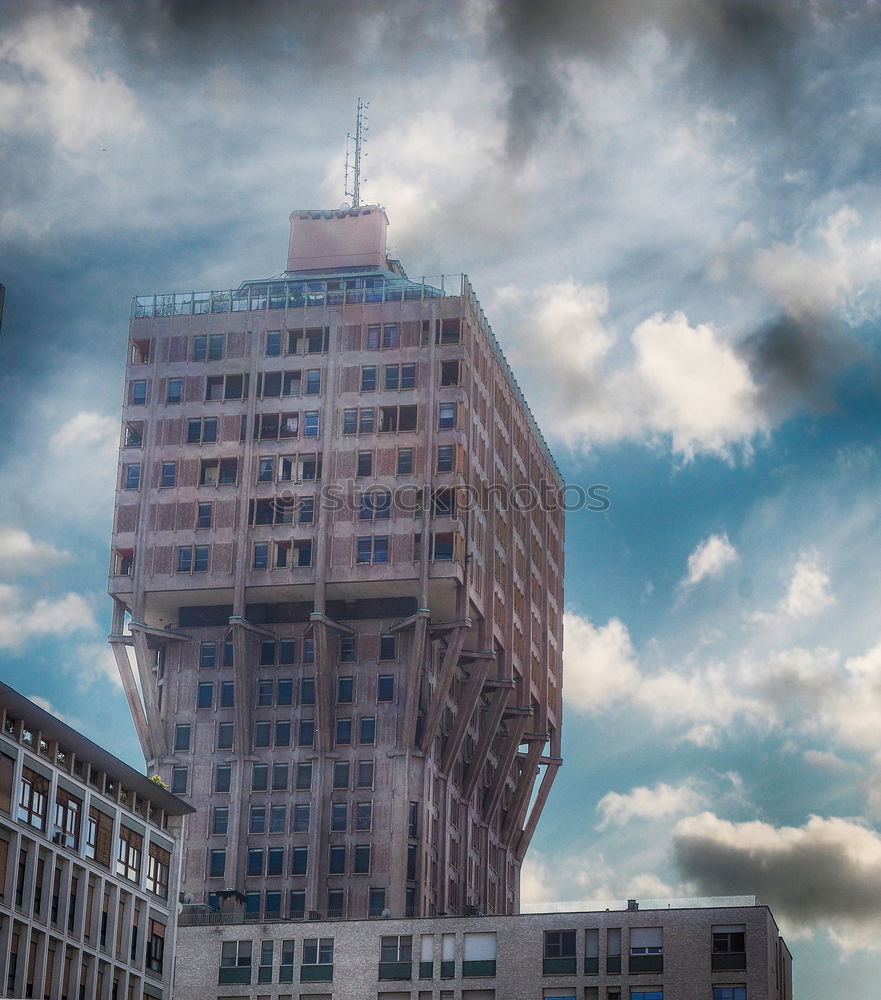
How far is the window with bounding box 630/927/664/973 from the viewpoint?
13925cm

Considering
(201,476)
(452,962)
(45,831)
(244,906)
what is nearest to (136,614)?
(201,476)

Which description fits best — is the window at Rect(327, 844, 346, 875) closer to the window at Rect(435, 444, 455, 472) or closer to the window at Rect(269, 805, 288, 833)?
the window at Rect(269, 805, 288, 833)

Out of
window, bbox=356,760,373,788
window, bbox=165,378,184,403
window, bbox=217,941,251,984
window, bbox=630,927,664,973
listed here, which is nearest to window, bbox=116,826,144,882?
window, bbox=217,941,251,984

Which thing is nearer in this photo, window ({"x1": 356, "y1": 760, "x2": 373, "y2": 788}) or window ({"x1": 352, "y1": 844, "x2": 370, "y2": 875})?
window ({"x1": 352, "y1": 844, "x2": 370, "y2": 875})

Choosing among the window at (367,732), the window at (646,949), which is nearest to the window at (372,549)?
the window at (367,732)

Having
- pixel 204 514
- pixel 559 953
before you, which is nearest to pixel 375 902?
pixel 559 953

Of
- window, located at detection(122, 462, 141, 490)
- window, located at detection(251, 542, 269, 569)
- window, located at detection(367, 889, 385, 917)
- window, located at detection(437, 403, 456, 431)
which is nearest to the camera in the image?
window, located at detection(367, 889, 385, 917)

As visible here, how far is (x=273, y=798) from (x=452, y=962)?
26092 millimetres

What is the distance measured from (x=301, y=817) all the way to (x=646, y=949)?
3330 cm

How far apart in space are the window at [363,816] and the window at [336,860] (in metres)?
1.99

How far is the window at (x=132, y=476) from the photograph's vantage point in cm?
Answer: 16988

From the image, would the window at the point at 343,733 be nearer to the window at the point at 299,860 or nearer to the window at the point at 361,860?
the window at the point at 361,860

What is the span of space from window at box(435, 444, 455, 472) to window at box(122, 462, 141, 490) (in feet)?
77.6

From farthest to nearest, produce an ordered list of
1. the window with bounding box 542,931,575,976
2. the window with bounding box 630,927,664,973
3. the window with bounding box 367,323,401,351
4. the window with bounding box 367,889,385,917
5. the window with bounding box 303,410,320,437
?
the window with bounding box 367,323,401,351 < the window with bounding box 303,410,320,437 < the window with bounding box 367,889,385,917 < the window with bounding box 542,931,575,976 < the window with bounding box 630,927,664,973
